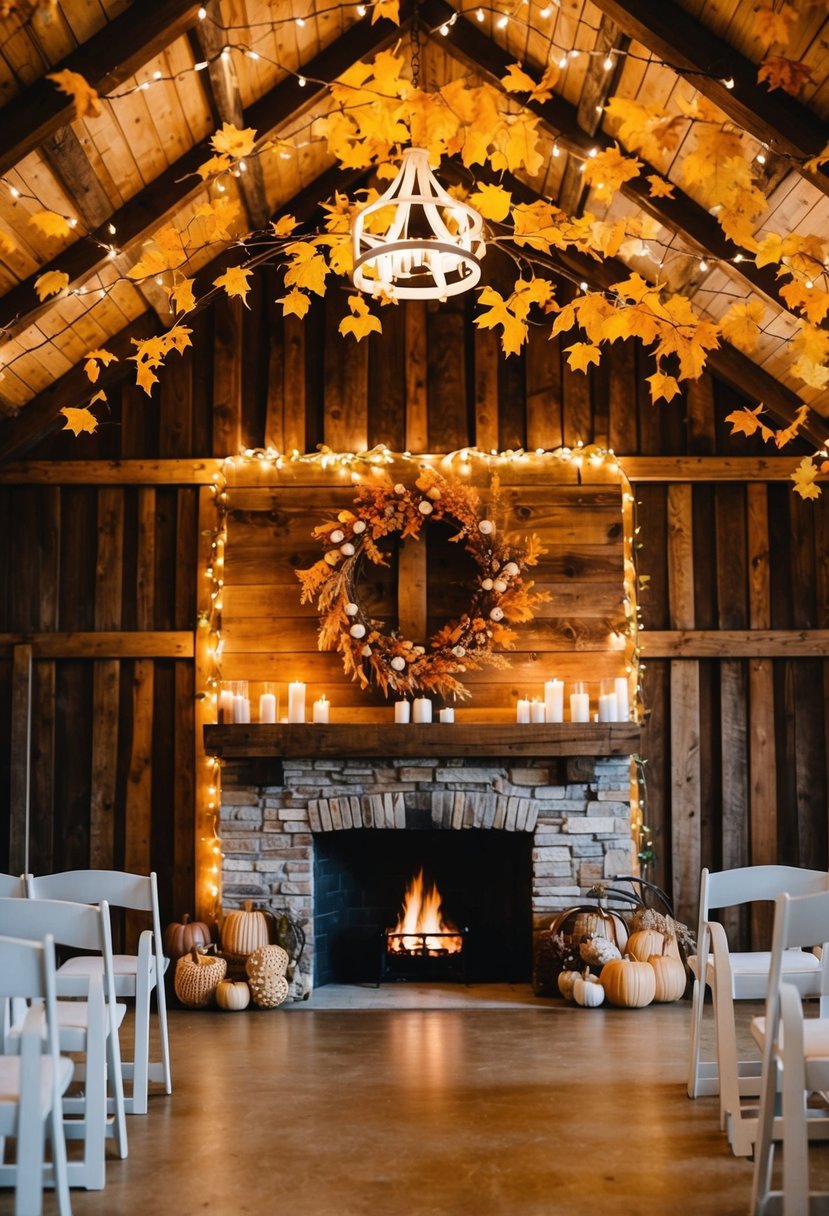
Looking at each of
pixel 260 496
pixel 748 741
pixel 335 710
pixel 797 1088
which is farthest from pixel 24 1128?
pixel 748 741

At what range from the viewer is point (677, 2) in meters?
4.55

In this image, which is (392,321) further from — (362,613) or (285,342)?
(362,613)

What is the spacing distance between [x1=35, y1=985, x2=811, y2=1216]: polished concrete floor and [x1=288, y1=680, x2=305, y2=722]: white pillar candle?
62.5 inches

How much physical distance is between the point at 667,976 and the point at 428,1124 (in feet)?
7.81

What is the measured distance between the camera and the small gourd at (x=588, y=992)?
586 centimetres

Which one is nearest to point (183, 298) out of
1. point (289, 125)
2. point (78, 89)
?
point (78, 89)

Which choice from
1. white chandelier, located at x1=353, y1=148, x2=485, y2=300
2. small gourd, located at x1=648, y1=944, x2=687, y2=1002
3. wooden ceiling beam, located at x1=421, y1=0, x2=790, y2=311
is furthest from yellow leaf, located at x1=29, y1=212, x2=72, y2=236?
small gourd, located at x1=648, y1=944, x2=687, y2=1002

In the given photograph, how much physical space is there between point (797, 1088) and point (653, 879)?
372cm

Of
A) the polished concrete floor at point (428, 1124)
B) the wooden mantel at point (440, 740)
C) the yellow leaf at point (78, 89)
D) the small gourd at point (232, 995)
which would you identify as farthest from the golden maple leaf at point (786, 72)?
the small gourd at point (232, 995)

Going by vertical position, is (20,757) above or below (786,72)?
below

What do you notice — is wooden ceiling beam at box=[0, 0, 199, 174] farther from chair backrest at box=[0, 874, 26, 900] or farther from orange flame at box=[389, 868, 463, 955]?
orange flame at box=[389, 868, 463, 955]

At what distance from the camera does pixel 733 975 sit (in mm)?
3904

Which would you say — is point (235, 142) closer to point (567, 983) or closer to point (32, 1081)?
point (32, 1081)

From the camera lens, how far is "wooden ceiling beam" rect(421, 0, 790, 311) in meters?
5.49
